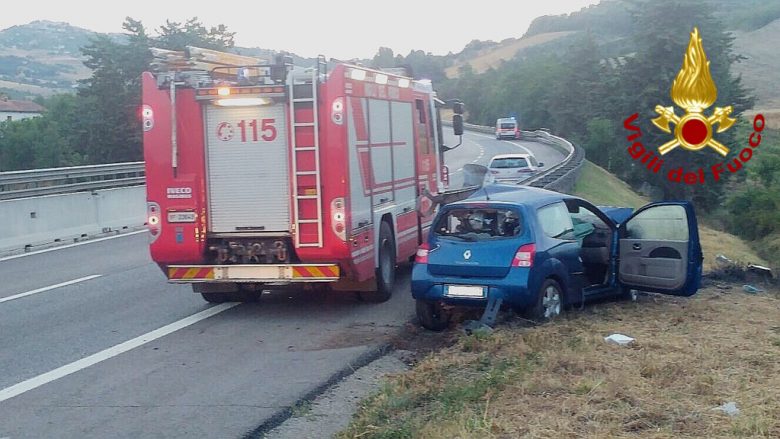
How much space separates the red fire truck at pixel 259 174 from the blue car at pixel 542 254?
4.25ft

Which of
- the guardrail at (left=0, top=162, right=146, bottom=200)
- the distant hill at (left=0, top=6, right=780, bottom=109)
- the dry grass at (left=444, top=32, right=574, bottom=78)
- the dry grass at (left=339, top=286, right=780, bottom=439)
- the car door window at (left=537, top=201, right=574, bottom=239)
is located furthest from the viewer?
the dry grass at (left=444, top=32, right=574, bottom=78)

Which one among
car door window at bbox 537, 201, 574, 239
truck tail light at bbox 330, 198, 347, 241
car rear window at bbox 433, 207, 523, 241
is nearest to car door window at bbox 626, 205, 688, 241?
car door window at bbox 537, 201, 574, 239

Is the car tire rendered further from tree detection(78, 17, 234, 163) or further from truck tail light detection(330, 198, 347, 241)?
tree detection(78, 17, 234, 163)

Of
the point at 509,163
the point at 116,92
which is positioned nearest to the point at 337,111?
the point at 509,163

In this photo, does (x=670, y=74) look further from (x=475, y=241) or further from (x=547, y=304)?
(x=475, y=241)

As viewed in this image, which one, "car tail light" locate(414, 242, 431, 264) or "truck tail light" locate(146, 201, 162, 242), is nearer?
"car tail light" locate(414, 242, 431, 264)

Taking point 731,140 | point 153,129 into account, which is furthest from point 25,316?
point 731,140

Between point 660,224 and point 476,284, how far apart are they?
239 centimetres

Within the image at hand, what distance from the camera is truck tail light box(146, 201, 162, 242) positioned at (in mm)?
10664

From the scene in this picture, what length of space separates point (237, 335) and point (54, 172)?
1384 centimetres

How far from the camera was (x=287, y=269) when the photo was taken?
414 inches

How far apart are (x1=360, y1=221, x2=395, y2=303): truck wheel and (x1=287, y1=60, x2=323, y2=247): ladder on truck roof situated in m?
1.34

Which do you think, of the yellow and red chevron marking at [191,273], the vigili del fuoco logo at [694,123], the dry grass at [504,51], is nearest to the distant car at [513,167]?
the vigili del fuoco logo at [694,123]

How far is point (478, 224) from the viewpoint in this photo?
9727 mm
